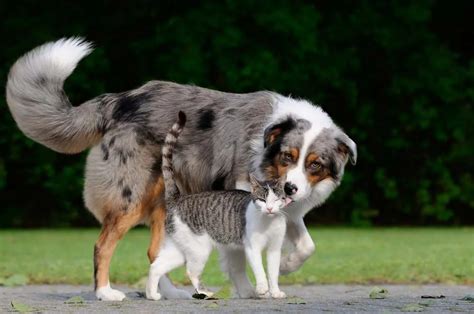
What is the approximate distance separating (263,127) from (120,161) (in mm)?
1292

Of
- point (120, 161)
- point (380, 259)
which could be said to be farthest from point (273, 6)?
point (120, 161)

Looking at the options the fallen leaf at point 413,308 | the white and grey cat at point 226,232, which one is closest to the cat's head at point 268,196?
the white and grey cat at point 226,232

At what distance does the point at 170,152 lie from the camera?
9.44 m

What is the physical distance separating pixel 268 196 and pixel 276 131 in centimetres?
78

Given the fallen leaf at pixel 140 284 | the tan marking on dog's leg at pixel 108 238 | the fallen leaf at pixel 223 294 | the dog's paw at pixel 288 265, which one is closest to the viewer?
the fallen leaf at pixel 223 294

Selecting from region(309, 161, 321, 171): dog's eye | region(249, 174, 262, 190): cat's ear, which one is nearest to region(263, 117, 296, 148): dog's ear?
region(309, 161, 321, 171): dog's eye

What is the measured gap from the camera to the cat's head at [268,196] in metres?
8.38

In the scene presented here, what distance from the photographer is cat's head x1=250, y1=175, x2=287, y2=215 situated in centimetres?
838

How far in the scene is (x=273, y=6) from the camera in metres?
20.6

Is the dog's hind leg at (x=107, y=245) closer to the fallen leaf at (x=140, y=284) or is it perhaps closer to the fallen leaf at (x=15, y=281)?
the fallen leaf at (x=140, y=284)

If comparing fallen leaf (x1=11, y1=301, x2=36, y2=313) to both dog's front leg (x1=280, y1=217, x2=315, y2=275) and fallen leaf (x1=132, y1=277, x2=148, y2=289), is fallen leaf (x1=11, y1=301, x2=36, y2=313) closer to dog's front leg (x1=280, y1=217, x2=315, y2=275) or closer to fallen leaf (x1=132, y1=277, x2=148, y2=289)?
dog's front leg (x1=280, y1=217, x2=315, y2=275)

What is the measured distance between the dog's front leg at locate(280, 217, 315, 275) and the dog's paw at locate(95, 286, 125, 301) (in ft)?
4.49

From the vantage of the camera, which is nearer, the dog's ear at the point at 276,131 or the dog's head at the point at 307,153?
the dog's head at the point at 307,153

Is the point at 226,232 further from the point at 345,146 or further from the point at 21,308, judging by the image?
the point at 21,308
